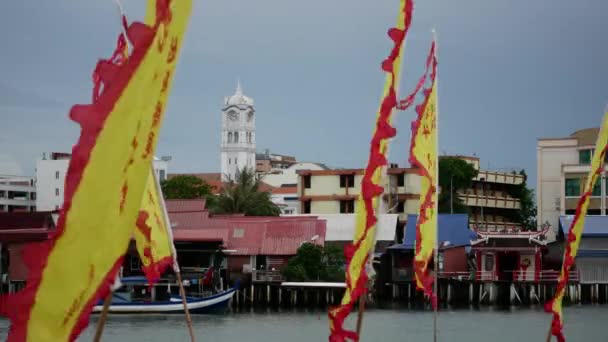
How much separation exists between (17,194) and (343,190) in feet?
186

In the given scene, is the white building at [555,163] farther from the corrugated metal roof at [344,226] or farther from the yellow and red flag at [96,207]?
the yellow and red flag at [96,207]

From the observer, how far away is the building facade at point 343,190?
88.2m

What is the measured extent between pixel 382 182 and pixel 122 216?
16.8 feet

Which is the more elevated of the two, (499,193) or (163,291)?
(499,193)

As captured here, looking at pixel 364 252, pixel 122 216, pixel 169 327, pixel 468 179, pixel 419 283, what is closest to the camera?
pixel 122 216

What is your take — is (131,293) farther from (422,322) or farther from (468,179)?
(468,179)

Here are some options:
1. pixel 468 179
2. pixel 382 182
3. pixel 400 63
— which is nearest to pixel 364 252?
pixel 382 182

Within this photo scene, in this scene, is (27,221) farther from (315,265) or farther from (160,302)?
(315,265)

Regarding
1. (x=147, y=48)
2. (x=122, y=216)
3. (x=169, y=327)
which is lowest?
(x=169, y=327)

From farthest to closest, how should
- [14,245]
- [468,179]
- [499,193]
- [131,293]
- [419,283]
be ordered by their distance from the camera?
[499,193] < [468,179] < [14,245] < [131,293] < [419,283]

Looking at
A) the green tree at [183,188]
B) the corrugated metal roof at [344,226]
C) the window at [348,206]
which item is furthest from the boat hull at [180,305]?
the green tree at [183,188]

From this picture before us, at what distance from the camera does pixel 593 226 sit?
68500 millimetres

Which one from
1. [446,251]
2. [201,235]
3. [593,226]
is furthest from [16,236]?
[593,226]

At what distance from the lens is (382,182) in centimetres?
1224
